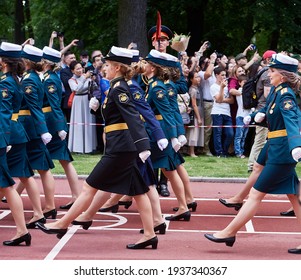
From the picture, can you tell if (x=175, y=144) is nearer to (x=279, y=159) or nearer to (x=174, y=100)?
(x=174, y=100)

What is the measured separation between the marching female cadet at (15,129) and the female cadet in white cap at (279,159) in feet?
7.02

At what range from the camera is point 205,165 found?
645 inches

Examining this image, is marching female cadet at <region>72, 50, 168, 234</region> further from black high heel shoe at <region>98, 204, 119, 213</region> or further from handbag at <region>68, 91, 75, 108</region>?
handbag at <region>68, 91, 75, 108</region>

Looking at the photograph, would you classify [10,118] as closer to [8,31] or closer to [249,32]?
[249,32]

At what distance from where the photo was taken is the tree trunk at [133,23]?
2216 cm

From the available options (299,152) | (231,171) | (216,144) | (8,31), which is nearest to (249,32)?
(216,144)

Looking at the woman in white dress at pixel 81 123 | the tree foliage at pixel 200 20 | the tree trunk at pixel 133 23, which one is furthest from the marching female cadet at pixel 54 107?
the tree foliage at pixel 200 20

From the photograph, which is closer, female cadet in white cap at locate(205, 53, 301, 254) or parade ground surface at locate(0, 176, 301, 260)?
parade ground surface at locate(0, 176, 301, 260)

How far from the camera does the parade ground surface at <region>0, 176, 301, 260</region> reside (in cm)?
888

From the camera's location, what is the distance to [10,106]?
942 centimetres

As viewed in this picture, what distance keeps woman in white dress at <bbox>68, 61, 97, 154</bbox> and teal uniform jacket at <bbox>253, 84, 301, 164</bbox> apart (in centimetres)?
858

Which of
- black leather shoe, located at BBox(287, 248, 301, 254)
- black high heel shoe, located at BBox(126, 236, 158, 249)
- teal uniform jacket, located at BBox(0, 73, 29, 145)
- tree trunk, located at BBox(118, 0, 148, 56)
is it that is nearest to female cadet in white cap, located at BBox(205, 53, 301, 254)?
black leather shoe, located at BBox(287, 248, 301, 254)

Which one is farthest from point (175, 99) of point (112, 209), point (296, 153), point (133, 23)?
point (133, 23)

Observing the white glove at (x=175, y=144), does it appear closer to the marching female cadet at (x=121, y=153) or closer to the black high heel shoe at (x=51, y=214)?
the black high heel shoe at (x=51, y=214)
